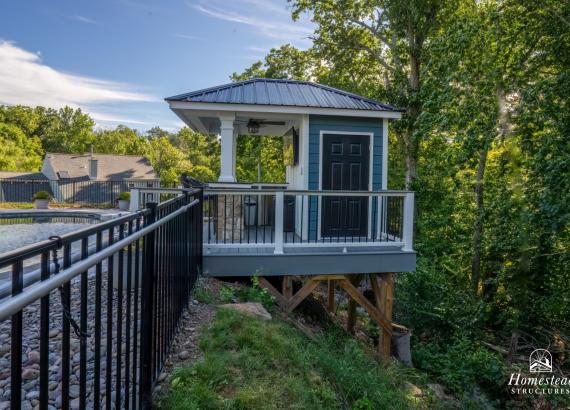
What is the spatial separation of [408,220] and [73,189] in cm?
2520

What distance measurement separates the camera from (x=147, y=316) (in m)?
2.24

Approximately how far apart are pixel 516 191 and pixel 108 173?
29493 millimetres

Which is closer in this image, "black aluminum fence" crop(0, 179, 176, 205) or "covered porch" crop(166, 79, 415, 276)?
"covered porch" crop(166, 79, 415, 276)

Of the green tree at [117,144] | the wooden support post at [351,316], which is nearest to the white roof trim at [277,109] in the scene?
the wooden support post at [351,316]

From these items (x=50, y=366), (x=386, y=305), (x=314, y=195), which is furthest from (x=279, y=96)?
(x=50, y=366)

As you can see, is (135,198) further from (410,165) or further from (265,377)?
(410,165)

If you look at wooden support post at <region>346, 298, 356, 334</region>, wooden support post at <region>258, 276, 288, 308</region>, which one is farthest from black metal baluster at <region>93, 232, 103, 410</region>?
wooden support post at <region>346, 298, 356, 334</region>

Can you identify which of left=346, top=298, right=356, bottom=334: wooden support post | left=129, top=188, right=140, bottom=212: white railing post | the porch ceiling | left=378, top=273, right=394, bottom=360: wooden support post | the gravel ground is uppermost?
the porch ceiling

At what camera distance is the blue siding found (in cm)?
654

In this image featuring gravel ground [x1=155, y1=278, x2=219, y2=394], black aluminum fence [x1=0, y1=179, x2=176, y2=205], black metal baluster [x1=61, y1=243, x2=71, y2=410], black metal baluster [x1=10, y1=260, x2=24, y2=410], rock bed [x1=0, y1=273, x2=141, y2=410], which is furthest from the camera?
black aluminum fence [x1=0, y1=179, x2=176, y2=205]

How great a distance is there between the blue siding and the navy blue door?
0.12 metres

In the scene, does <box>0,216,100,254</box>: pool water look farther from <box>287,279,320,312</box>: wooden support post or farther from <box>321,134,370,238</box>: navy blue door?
<box>321,134,370,238</box>: navy blue door

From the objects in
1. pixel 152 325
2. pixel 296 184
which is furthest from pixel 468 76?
pixel 152 325

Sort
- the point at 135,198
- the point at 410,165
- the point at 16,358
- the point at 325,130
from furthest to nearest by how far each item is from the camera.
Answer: the point at 410,165 → the point at 325,130 → the point at 135,198 → the point at 16,358
